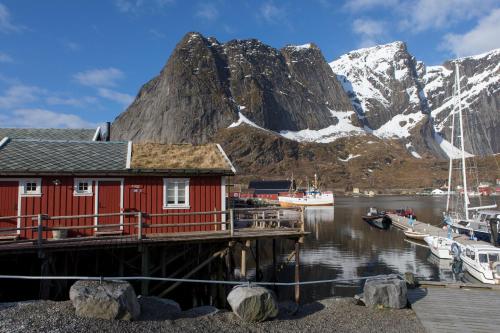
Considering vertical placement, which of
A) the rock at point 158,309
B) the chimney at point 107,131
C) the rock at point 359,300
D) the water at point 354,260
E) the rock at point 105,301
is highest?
the chimney at point 107,131

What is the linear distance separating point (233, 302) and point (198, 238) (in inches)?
275

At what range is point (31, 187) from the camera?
21.3m

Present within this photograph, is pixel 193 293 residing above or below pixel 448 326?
below

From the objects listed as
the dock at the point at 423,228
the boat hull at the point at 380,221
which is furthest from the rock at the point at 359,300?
the boat hull at the point at 380,221

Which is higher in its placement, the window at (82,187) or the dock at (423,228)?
the window at (82,187)

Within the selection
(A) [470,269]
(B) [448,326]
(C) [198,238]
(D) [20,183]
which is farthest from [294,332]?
(A) [470,269]

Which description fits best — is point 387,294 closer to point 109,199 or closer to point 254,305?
point 254,305

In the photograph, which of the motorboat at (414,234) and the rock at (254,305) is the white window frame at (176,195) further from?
the motorboat at (414,234)

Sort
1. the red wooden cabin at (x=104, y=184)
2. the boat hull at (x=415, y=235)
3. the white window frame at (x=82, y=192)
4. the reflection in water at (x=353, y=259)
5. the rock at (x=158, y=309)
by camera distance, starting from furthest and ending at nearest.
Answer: the boat hull at (x=415, y=235) → the reflection in water at (x=353, y=259) → the white window frame at (x=82, y=192) → the red wooden cabin at (x=104, y=184) → the rock at (x=158, y=309)

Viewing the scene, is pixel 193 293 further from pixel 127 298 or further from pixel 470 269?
pixel 470 269

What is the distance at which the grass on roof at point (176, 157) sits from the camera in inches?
906

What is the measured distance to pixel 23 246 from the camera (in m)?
18.1

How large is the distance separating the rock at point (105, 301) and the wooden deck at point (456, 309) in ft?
28.3

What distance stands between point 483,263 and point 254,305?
Answer: 21651 mm
